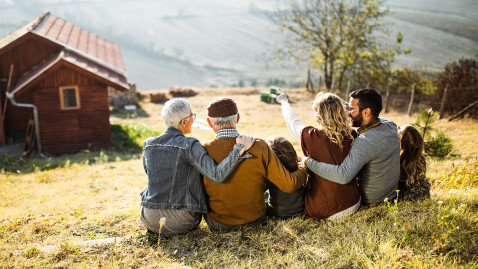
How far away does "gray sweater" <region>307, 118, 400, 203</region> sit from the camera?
11.1ft

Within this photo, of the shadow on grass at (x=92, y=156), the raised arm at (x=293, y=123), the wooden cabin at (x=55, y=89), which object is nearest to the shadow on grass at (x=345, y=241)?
the raised arm at (x=293, y=123)

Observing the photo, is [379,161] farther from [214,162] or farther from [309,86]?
[309,86]

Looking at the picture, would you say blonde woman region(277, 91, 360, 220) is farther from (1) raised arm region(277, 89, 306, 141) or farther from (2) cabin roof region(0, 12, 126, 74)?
(2) cabin roof region(0, 12, 126, 74)

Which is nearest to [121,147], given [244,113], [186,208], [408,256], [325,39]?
[244,113]

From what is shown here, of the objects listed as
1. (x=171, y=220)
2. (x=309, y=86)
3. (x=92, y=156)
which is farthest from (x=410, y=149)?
(x=309, y=86)

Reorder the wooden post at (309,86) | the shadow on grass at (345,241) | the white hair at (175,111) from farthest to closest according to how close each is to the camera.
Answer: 1. the wooden post at (309,86)
2. the white hair at (175,111)
3. the shadow on grass at (345,241)

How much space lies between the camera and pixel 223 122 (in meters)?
3.46

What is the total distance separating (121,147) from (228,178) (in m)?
11.5

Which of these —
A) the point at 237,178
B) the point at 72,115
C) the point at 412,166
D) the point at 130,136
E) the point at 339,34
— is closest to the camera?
the point at 237,178

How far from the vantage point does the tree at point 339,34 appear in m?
22.2

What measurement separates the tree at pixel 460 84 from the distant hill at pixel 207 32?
52.0ft

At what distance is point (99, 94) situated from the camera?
1358 centimetres

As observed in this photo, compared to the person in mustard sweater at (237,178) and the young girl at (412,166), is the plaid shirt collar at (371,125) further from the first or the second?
the person in mustard sweater at (237,178)

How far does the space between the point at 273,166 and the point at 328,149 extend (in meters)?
0.60
